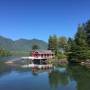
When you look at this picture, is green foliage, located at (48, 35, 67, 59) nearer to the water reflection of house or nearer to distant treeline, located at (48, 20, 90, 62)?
distant treeline, located at (48, 20, 90, 62)

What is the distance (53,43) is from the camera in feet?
391

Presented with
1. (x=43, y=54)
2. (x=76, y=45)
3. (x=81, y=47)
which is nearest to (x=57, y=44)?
(x=43, y=54)

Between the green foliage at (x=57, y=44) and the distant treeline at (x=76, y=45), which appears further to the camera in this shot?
the green foliage at (x=57, y=44)

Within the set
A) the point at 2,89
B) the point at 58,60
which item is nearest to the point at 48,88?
the point at 2,89

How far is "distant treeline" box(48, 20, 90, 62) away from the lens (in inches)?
3681

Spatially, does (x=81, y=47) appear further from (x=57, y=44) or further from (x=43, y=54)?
(x=57, y=44)

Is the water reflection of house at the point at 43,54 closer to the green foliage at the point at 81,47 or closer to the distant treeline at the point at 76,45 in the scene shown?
the distant treeline at the point at 76,45

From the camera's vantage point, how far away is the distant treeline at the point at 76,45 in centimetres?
9350

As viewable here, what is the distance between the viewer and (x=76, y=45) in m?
98.4

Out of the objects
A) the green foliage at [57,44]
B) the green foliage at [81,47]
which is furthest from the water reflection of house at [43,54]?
the green foliage at [81,47]

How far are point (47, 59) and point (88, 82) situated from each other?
56109 mm

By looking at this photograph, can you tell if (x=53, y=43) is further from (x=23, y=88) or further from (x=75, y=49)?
(x=23, y=88)

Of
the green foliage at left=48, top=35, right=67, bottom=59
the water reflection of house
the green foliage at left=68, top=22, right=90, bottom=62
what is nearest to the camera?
the green foliage at left=68, top=22, right=90, bottom=62

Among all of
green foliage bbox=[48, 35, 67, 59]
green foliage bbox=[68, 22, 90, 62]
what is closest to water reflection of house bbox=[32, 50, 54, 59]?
green foliage bbox=[48, 35, 67, 59]
